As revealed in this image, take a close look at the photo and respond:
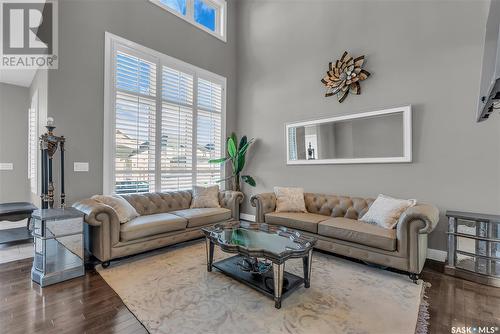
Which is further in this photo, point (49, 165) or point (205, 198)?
point (205, 198)

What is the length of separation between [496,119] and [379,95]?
4.40 feet

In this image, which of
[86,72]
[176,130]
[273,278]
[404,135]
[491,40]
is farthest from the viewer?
[176,130]

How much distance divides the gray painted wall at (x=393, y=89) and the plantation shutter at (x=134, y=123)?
7.21ft

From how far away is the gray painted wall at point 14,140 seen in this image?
484 centimetres

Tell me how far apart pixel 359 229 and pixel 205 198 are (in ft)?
8.36

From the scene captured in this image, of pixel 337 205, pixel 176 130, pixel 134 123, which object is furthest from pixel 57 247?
pixel 337 205

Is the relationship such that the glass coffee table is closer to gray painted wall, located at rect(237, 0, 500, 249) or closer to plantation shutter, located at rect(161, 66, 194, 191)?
gray painted wall, located at rect(237, 0, 500, 249)

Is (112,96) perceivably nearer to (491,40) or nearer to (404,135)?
(491,40)

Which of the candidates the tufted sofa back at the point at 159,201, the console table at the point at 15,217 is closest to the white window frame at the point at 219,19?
the tufted sofa back at the point at 159,201

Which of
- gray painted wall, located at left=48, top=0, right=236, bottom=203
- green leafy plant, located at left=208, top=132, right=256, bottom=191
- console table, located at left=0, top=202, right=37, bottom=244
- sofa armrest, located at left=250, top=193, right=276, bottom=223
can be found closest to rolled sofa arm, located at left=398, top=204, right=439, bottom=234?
sofa armrest, located at left=250, top=193, right=276, bottom=223

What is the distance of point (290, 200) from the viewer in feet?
13.1

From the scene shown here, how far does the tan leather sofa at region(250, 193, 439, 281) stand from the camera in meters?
2.54

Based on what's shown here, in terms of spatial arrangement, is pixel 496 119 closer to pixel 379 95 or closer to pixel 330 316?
pixel 379 95

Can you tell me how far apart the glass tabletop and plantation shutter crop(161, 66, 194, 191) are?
1942mm
